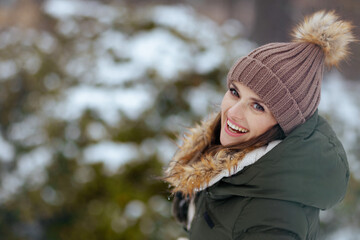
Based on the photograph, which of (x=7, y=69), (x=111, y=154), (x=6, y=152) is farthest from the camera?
(x=7, y=69)

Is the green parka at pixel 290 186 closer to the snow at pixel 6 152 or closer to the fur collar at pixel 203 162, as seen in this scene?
the fur collar at pixel 203 162

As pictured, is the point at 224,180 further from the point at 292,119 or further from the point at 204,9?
the point at 204,9

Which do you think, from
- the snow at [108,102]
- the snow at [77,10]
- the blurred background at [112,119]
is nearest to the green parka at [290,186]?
the blurred background at [112,119]

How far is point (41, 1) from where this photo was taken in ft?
9.92

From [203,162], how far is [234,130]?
0.11 m

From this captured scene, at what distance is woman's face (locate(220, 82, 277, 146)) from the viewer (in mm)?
662

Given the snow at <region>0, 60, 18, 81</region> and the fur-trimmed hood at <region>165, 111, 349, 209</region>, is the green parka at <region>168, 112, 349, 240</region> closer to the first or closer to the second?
the fur-trimmed hood at <region>165, 111, 349, 209</region>

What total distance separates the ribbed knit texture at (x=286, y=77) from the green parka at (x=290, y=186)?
5 cm

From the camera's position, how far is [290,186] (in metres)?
0.62

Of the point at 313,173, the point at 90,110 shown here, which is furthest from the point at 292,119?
the point at 90,110

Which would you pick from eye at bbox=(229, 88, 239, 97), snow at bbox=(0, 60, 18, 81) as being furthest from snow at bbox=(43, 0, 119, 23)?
eye at bbox=(229, 88, 239, 97)

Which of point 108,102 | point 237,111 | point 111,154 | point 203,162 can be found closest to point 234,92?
point 237,111

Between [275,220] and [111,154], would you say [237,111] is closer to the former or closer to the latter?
[275,220]

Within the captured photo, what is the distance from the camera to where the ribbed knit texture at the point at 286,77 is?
2.05 feet
